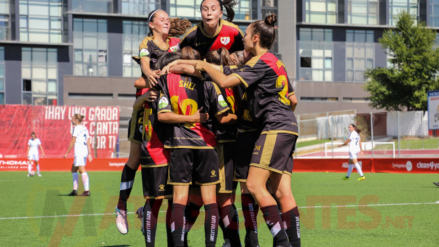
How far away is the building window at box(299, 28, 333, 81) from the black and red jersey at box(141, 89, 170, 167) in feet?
149

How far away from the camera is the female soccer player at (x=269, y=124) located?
14.9ft

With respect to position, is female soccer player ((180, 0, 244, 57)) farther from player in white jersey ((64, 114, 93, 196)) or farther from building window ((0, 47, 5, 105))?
building window ((0, 47, 5, 105))

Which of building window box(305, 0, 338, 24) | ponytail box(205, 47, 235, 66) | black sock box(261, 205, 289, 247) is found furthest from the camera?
building window box(305, 0, 338, 24)

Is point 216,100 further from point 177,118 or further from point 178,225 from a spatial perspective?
point 178,225

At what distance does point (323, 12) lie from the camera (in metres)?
49.2

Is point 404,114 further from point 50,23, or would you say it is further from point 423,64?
point 50,23

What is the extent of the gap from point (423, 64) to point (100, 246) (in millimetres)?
38254

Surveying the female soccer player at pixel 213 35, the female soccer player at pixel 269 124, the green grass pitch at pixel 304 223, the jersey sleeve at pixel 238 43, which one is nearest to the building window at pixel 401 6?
the green grass pitch at pixel 304 223

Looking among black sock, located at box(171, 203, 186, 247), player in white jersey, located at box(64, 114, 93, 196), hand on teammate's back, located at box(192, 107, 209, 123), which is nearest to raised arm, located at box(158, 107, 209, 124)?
hand on teammate's back, located at box(192, 107, 209, 123)

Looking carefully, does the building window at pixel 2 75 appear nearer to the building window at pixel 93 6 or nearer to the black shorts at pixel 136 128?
the building window at pixel 93 6

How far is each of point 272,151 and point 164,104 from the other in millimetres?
1178

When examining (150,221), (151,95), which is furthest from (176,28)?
(150,221)

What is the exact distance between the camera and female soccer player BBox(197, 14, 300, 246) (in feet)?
14.9

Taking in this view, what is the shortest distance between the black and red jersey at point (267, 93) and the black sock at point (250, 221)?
1012 millimetres
